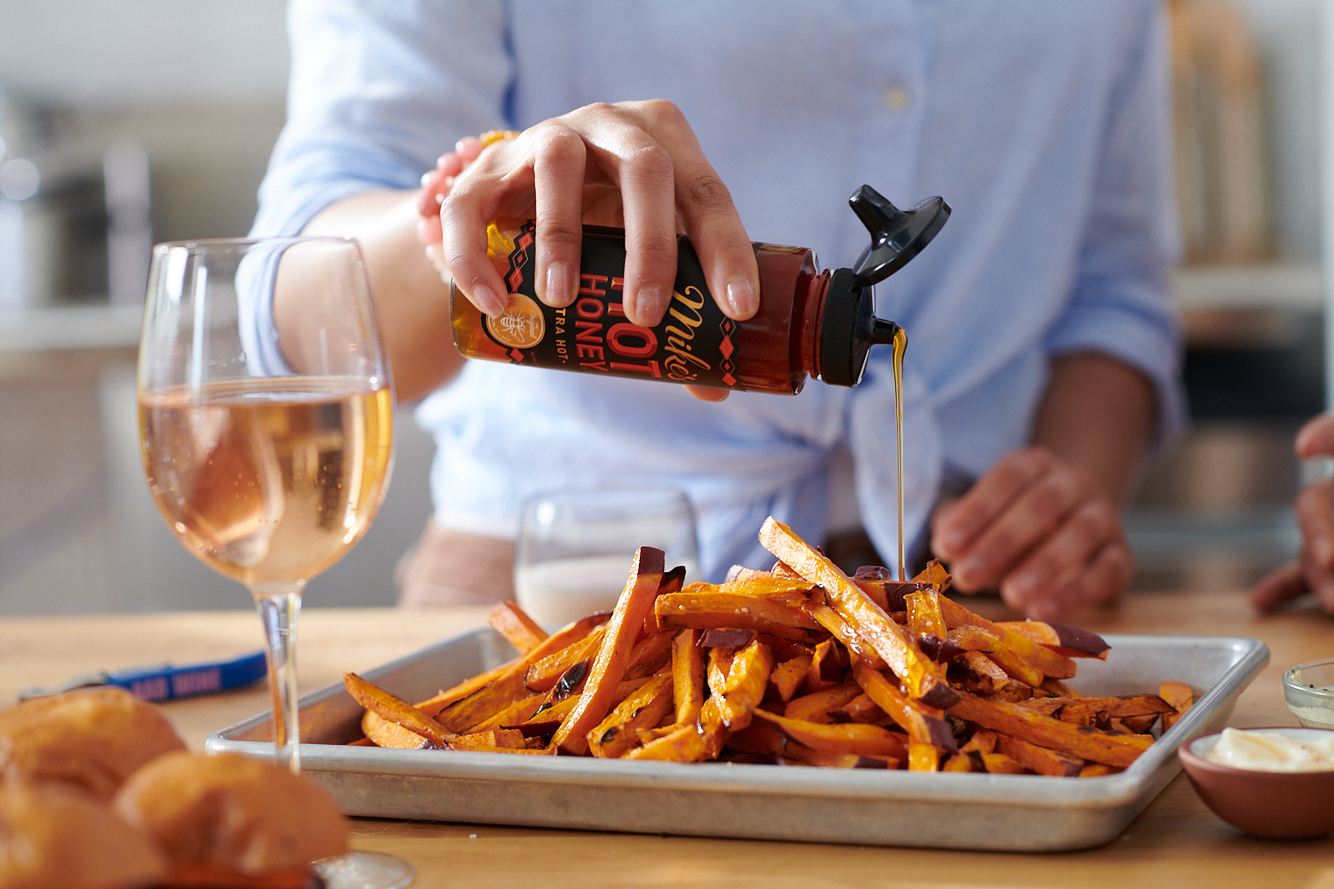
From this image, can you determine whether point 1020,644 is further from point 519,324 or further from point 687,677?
point 519,324

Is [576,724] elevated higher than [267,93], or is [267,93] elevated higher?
[267,93]

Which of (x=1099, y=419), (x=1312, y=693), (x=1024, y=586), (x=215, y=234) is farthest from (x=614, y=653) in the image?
(x=215, y=234)

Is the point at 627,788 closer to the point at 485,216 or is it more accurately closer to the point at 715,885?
the point at 715,885

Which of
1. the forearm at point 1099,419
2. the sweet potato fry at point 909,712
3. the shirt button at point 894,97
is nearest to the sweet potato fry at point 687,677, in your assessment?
the sweet potato fry at point 909,712

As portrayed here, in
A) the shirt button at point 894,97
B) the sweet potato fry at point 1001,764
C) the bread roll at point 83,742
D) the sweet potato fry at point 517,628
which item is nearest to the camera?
the bread roll at point 83,742

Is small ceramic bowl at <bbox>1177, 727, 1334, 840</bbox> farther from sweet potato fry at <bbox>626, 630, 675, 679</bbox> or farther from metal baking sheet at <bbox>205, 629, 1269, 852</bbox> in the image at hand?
sweet potato fry at <bbox>626, 630, 675, 679</bbox>

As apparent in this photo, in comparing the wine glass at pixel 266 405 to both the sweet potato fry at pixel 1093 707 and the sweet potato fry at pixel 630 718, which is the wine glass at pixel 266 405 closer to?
the sweet potato fry at pixel 630 718

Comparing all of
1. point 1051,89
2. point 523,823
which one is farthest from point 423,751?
point 1051,89
